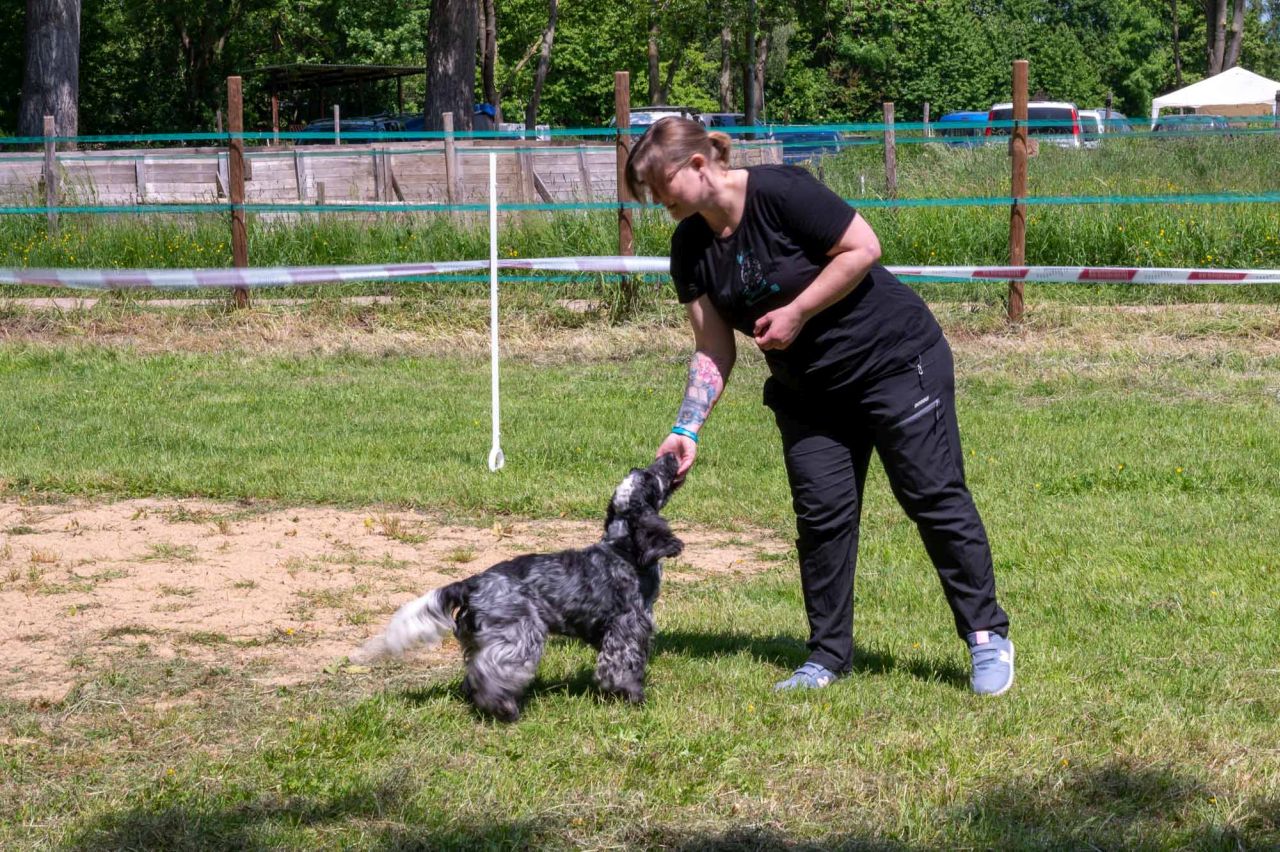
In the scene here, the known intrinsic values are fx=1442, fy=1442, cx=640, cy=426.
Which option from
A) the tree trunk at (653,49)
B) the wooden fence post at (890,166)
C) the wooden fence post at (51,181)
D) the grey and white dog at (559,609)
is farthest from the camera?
the tree trunk at (653,49)

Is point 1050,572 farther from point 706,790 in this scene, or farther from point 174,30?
point 174,30

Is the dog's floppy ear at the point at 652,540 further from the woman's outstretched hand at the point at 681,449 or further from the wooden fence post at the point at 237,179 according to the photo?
the wooden fence post at the point at 237,179

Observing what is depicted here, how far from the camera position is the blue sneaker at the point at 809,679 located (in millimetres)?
4914

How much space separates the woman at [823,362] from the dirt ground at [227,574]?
5.29ft

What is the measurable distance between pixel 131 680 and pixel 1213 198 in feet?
37.0

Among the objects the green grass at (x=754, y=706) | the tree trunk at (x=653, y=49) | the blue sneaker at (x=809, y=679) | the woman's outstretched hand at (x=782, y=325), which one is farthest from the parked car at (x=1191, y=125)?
the tree trunk at (x=653, y=49)

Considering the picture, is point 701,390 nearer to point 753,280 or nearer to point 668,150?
point 753,280

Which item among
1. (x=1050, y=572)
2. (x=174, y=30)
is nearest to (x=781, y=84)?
(x=174, y=30)

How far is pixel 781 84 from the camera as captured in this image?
205 feet

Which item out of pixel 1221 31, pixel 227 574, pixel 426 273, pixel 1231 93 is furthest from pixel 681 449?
pixel 1221 31

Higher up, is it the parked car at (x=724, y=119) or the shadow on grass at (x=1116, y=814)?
the parked car at (x=724, y=119)

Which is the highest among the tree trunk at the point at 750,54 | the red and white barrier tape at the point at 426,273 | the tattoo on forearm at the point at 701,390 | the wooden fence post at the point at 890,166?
the tree trunk at the point at 750,54

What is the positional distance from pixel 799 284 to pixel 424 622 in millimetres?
1584

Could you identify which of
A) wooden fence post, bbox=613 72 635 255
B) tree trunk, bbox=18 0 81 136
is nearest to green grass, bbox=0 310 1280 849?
wooden fence post, bbox=613 72 635 255
